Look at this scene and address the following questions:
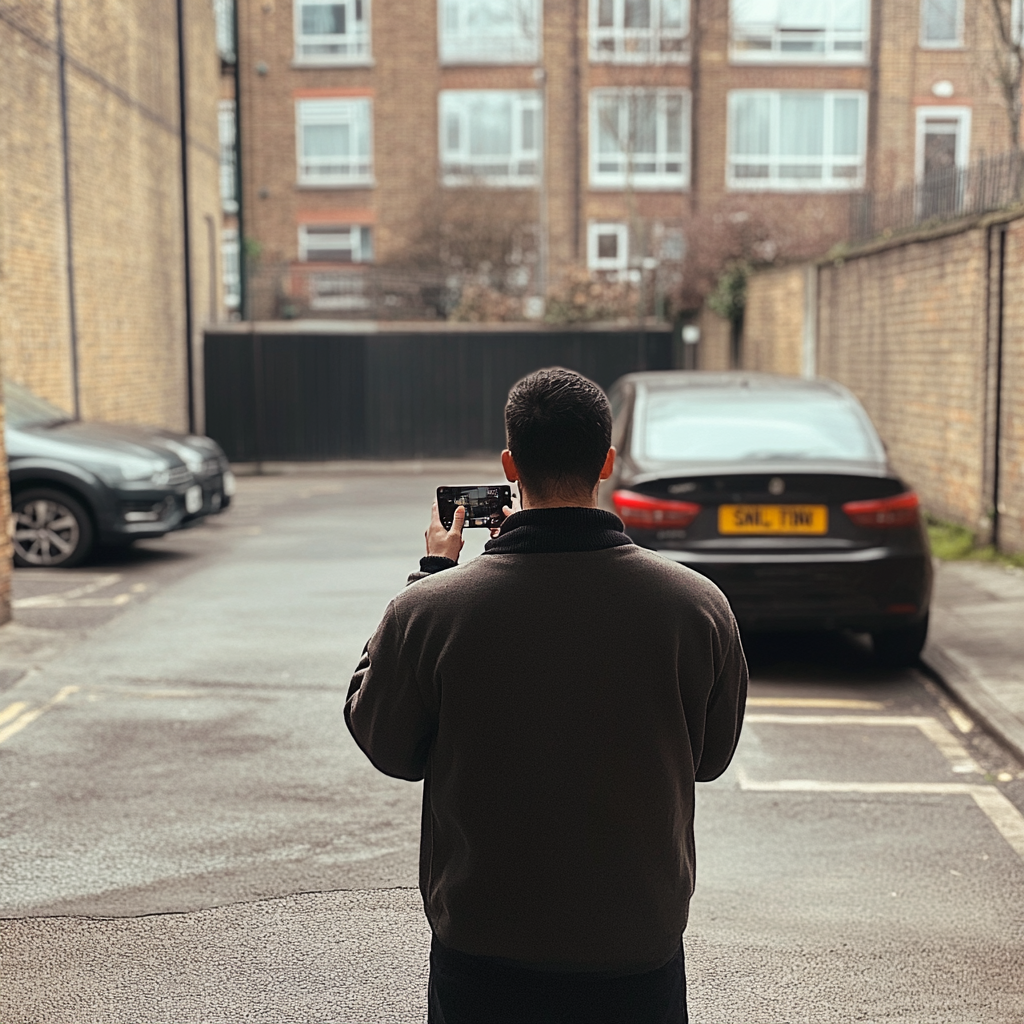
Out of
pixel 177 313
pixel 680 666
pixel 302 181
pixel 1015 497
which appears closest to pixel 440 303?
pixel 177 313

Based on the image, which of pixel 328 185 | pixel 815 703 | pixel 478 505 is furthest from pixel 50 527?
pixel 328 185

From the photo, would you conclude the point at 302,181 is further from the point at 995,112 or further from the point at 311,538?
the point at 311,538

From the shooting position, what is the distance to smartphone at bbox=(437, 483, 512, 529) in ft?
8.26

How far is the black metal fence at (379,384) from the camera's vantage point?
24.6 meters

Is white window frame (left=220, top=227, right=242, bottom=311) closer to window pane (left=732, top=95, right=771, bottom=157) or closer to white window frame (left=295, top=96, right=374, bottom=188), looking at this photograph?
white window frame (left=295, top=96, right=374, bottom=188)

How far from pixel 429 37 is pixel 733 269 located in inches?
573

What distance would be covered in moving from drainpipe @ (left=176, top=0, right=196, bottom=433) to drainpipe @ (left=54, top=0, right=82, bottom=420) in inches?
233

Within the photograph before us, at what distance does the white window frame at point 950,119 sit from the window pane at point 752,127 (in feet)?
12.3

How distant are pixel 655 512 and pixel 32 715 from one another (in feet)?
10.6

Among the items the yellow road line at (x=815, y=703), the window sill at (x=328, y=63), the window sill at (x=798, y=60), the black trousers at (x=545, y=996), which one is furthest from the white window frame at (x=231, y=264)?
the black trousers at (x=545, y=996)

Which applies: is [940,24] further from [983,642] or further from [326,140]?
[983,642]

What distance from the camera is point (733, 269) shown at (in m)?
23.3

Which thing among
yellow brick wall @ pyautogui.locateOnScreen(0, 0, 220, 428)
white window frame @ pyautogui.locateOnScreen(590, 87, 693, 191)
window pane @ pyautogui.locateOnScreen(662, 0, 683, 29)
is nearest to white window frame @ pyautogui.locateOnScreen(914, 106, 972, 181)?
white window frame @ pyautogui.locateOnScreen(590, 87, 693, 191)

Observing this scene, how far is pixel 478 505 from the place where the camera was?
252cm
